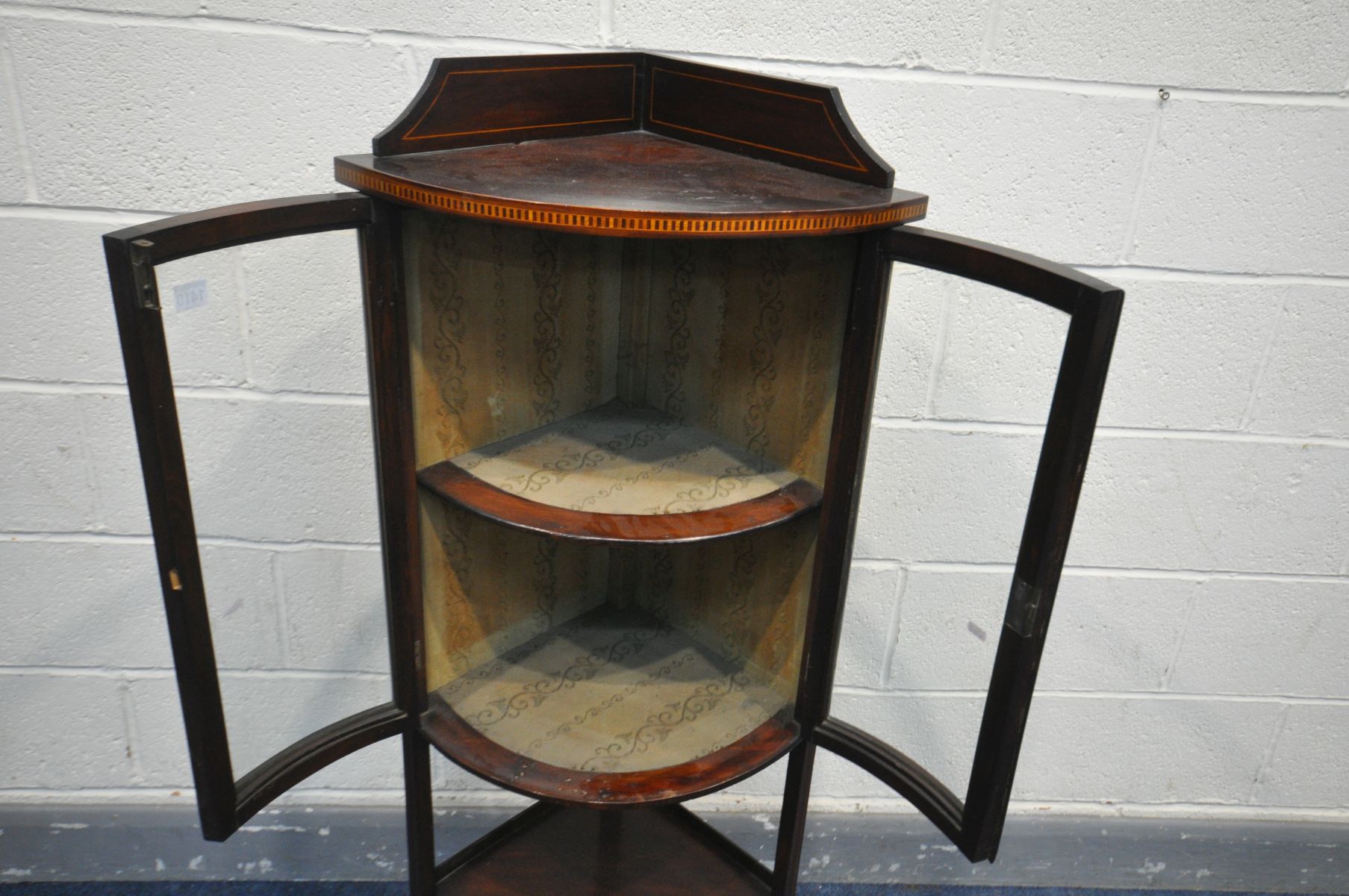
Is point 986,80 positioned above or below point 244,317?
above

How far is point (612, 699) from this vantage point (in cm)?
106

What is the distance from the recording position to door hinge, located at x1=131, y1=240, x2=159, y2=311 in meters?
0.67

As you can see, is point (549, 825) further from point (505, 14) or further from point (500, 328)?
point (505, 14)

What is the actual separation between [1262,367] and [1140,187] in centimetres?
29

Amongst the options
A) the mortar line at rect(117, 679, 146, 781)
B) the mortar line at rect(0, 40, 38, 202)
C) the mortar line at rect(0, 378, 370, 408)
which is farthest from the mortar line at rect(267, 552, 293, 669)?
the mortar line at rect(0, 40, 38, 202)

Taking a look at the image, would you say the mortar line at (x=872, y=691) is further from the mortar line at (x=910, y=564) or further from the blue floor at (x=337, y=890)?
the blue floor at (x=337, y=890)

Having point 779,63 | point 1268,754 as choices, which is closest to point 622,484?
point 779,63

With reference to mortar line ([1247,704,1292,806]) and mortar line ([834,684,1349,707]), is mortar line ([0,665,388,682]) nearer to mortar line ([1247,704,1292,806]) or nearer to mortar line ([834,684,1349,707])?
mortar line ([834,684,1349,707])

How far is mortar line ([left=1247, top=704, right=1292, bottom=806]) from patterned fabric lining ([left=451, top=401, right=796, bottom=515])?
0.98m

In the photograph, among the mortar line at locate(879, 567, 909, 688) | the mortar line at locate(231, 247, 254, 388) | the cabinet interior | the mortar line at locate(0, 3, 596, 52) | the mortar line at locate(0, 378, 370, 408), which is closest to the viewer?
the mortar line at locate(231, 247, 254, 388)

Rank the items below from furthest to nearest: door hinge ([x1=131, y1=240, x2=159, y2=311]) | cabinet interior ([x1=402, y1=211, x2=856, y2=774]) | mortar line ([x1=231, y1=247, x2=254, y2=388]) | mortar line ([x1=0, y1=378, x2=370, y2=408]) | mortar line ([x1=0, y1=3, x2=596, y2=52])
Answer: mortar line ([x1=0, y1=378, x2=370, y2=408]), mortar line ([x1=0, y1=3, x2=596, y2=52]), cabinet interior ([x1=402, y1=211, x2=856, y2=774]), mortar line ([x1=231, y1=247, x2=254, y2=388]), door hinge ([x1=131, y1=240, x2=159, y2=311])

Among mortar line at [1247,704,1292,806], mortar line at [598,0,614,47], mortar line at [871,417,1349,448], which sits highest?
mortar line at [598,0,614,47]

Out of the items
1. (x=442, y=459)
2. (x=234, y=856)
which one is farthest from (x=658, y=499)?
(x=234, y=856)

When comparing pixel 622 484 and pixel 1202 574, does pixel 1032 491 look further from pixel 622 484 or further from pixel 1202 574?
pixel 1202 574
